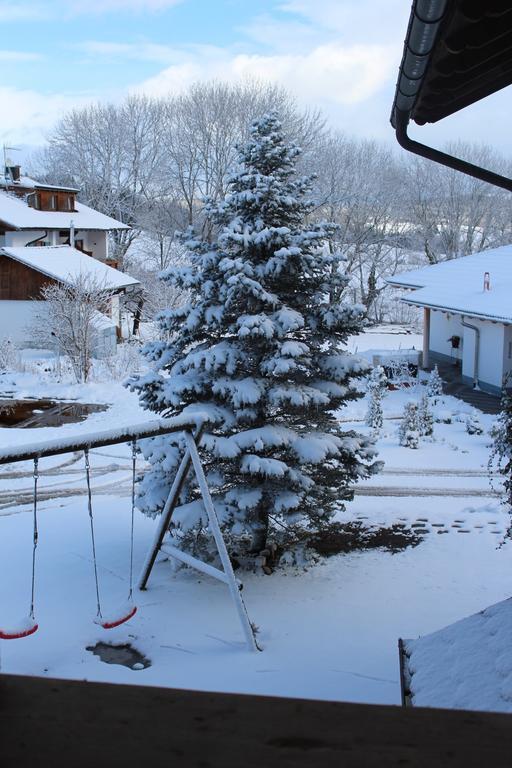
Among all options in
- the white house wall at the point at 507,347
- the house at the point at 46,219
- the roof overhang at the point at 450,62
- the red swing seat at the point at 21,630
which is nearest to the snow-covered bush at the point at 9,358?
the house at the point at 46,219

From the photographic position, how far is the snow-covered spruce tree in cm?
969

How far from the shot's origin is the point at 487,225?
5156 cm

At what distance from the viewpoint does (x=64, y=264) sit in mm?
35000

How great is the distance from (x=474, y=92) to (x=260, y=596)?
19.8 feet

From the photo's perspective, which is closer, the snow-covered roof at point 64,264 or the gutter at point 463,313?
the gutter at point 463,313

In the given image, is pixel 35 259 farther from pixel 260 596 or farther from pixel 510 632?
pixel 510 632

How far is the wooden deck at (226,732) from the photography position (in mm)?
1241

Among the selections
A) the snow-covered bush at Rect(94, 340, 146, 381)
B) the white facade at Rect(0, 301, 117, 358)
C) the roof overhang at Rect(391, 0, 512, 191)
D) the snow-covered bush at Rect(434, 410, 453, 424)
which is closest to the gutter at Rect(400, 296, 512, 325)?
the snow-covered bush at Rect(434, 410, 453, 424)

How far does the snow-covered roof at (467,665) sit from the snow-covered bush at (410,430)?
13.3 m

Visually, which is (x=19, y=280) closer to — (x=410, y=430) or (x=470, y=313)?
(x=470, y=313)

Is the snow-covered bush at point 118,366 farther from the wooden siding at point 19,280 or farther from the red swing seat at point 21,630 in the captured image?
the red swing seat at point 21,630

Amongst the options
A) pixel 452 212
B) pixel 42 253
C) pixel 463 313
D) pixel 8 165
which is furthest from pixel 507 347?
pixel 8 165

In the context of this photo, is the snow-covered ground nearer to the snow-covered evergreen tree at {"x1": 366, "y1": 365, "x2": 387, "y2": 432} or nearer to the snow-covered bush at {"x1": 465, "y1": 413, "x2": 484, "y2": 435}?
the snow-covered bush at {"x1": 465, "y1": 413, "x2": 484, "y2": 435}

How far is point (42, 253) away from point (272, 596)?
29376mm
